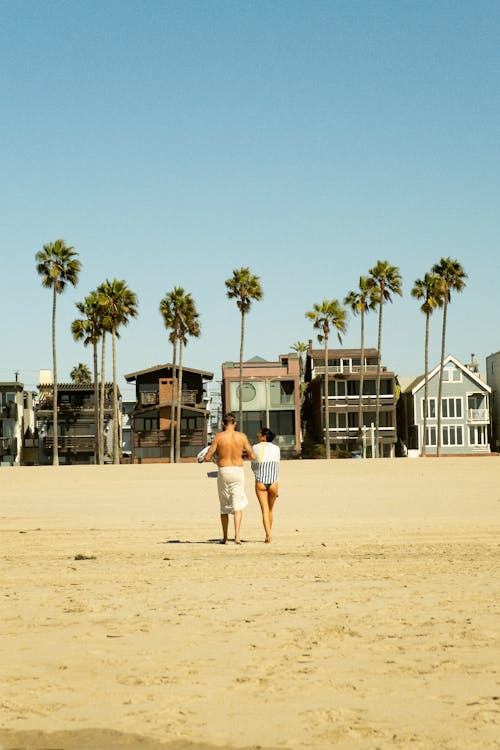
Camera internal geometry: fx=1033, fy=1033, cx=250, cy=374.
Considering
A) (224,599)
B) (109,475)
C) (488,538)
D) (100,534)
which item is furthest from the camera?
(109,475)

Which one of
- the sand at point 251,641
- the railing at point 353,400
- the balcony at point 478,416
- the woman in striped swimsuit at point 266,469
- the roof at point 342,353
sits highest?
the roof at point 342,353

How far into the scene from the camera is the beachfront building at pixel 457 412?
94.6 meters

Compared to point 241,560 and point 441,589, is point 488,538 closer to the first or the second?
point 241,560

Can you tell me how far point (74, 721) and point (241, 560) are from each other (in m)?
6.84

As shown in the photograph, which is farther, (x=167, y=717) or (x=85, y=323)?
(x=85, y=323)

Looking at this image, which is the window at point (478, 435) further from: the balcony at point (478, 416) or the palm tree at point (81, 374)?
the palm tree at point (81, 374)

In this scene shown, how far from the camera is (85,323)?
8025 centimetres

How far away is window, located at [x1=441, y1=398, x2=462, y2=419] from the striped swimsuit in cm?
8170

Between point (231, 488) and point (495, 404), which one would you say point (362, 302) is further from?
point (231, 488)

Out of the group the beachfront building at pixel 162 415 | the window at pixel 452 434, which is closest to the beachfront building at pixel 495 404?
the window at pixel 452 434

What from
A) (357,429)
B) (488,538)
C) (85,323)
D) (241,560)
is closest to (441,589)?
(241,560)

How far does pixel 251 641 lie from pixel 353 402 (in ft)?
282

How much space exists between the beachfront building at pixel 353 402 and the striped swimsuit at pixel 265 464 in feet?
248

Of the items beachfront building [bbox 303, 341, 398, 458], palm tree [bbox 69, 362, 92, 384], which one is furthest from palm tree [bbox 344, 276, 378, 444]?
palm tree [bbox 69, 362, 92, 384]
